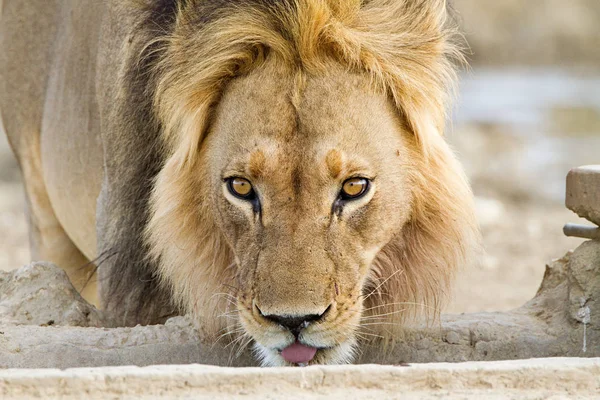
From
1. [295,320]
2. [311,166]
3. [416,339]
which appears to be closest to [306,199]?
[311,166]

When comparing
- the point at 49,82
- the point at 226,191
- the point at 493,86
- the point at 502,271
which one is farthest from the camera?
the point at 493,86

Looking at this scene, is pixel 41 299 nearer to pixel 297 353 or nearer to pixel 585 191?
pixel 297 353

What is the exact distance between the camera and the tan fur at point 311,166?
2.67 m

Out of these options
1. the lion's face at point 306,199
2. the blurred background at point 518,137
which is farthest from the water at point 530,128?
the lion's face at point 306,199

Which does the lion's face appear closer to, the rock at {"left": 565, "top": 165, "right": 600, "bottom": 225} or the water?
the rock at {"left": 565, "top": 165, "right": 600, "bottom": 225}

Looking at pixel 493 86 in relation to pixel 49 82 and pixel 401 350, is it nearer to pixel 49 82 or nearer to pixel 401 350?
pixel 49 82

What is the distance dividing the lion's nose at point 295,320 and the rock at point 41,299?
1023 mm

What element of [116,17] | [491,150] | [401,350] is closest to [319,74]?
[401,350]

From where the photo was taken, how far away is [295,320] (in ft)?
8.27

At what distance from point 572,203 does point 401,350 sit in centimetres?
69

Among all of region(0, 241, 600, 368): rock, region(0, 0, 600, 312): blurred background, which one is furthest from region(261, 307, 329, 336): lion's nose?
region(0, 0, 600, 312): blurred background

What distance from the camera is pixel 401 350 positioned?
311 cm

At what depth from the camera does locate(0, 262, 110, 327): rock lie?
10.6 ft

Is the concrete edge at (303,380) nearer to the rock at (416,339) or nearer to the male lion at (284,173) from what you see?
the male lion at (284,173)
